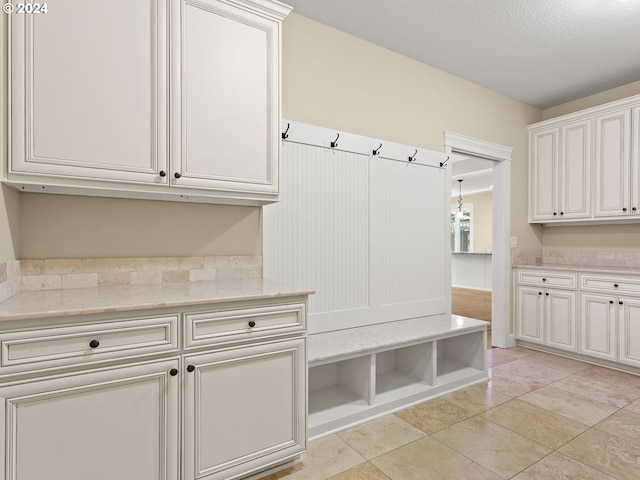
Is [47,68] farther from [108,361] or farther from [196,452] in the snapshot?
[196,452]

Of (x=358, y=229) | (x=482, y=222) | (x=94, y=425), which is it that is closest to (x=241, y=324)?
(x=94, y=425)

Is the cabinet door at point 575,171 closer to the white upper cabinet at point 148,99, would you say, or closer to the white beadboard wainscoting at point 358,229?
the white beadboard wainscoting at point 358,229

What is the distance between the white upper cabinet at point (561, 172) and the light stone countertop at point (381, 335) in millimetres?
1796

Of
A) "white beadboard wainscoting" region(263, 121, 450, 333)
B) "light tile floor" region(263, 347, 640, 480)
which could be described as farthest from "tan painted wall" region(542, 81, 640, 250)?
"white beadboard wainscoting" region(263, 121, 450, 333)

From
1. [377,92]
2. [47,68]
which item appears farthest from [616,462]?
[47,68]

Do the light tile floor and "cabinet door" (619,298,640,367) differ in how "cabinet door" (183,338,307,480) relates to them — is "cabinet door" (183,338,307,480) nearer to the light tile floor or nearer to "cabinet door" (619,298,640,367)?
the light tile floor

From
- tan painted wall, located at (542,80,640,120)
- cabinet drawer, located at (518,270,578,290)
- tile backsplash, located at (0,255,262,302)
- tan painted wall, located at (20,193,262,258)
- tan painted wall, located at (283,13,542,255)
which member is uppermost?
tan painted wall, located at (542,80,640,120)

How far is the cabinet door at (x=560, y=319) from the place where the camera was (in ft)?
11.1

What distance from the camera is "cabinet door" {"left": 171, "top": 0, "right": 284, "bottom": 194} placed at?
1.70 meters

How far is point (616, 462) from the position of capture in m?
1.83

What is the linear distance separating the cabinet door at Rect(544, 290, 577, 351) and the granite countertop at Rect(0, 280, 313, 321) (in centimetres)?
297

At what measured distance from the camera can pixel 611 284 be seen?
3111mm

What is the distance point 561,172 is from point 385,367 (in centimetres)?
278

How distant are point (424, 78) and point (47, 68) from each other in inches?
106
